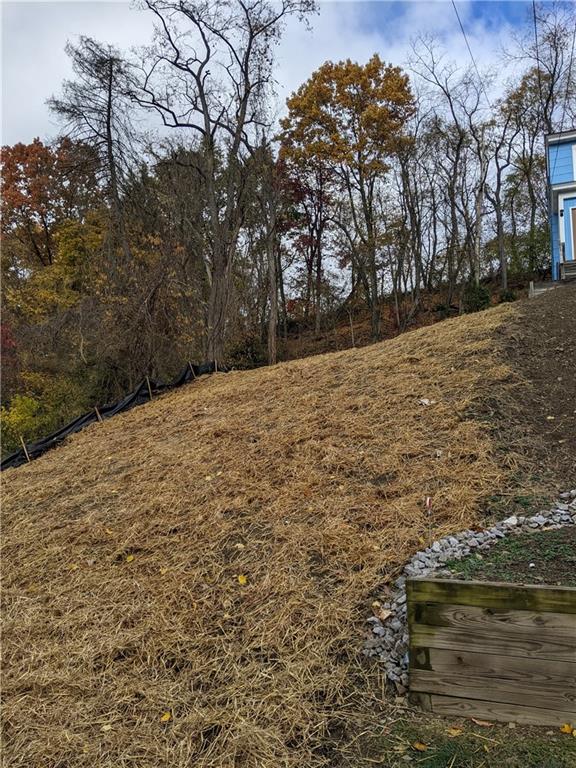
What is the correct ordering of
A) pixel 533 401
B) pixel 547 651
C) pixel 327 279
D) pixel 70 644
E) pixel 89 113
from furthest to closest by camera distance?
pixel 327 279, pixel 89 113, pixel 533 401, pixel 70 644, pixel 547 651

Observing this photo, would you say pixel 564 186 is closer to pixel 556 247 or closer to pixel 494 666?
pixel 556 247

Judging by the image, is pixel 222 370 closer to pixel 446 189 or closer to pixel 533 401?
pixel 533 401

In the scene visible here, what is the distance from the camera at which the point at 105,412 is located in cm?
771

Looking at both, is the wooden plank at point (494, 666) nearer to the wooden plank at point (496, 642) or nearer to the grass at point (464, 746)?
the wooden plank at point (496, 642)

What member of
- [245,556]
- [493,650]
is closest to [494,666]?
[493,650]

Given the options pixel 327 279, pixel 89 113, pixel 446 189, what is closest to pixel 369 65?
pixel 446 189

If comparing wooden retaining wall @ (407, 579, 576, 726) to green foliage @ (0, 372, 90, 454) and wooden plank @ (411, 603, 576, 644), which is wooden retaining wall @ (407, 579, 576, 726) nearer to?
wooden plank @ (411, 603, 576, 644)

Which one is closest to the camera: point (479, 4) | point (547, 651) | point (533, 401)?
point (547, 651)

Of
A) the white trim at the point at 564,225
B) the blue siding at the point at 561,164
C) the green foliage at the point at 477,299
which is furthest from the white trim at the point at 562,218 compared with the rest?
the green foliage at the point at 477,299

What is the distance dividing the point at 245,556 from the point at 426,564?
1.01m

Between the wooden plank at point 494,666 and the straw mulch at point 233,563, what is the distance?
0.32 meters

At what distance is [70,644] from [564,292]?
6938 millimetres

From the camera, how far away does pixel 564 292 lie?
22.4 ft

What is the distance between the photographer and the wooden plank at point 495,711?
172 cm
